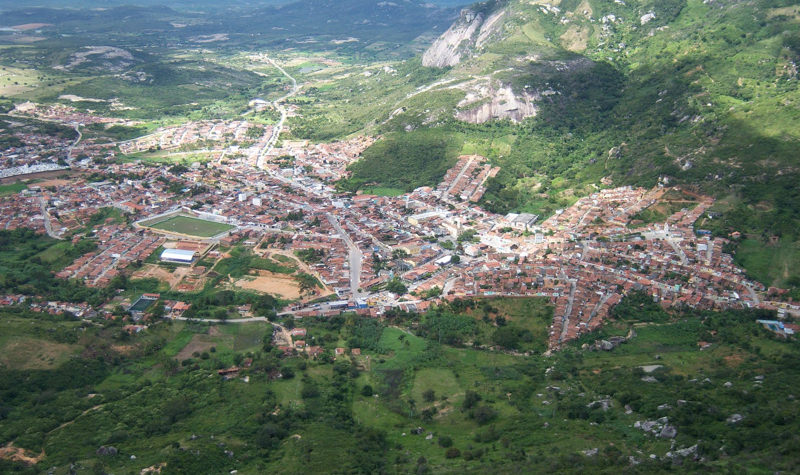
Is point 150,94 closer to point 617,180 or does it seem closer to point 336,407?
point 617,180

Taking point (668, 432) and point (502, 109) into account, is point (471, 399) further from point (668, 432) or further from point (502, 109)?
point (502, 109)

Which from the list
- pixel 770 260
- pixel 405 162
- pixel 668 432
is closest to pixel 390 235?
pixel 405 162

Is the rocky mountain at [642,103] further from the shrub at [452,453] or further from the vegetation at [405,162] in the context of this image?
the shrub at [452,453]

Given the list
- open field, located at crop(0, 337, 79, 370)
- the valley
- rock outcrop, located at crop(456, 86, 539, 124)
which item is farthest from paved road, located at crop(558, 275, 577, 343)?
rock outcrop, located at crop(456, 86, 539, 124)

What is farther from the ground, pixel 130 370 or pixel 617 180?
pixel 617 180

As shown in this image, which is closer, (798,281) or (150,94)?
(798,281)

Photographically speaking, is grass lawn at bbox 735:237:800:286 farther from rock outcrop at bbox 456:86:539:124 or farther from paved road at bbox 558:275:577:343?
rock outcrop at bbox 456:86:539:124

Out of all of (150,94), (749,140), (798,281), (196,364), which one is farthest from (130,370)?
(150,94)
